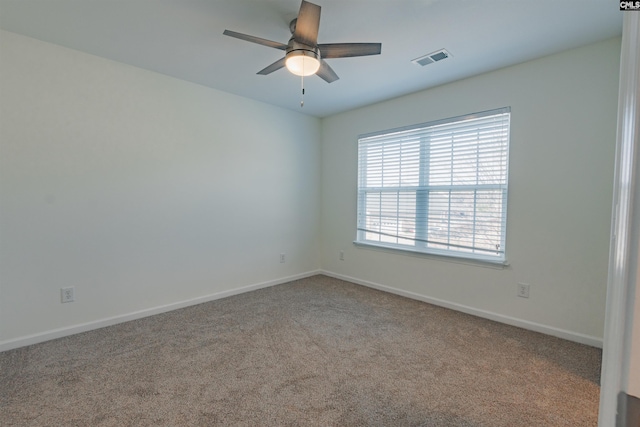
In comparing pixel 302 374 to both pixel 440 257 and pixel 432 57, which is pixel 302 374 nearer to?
pixel 440 257

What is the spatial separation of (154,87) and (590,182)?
4.02 meters

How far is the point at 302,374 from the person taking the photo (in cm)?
204

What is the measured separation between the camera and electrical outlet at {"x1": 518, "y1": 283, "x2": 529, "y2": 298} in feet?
9.02

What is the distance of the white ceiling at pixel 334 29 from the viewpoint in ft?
6.40

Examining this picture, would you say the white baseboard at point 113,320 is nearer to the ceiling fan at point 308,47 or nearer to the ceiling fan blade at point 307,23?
the ceiling fan at point 308,47

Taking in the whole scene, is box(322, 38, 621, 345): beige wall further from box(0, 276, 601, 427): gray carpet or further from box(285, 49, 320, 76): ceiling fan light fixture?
box(285, 49, 320, 76): ceiling fan light fixture

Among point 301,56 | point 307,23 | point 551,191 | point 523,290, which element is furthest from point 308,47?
point 523,290

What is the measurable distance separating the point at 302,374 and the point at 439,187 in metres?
2.38

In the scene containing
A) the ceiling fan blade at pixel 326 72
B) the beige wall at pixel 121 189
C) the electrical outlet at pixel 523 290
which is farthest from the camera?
the electrical outlet at pixel 523 290

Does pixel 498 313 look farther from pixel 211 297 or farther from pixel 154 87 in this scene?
pixel 154 87

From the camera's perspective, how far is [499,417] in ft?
5.42

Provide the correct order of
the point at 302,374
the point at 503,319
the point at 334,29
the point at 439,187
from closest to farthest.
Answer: the point at 302,374
the point at 334,29
the point at 503,319
the point at 439,187

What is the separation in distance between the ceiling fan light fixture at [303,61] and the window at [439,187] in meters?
1.80

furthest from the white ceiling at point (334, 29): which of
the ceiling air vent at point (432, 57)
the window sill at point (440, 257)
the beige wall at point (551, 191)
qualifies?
the window sill at point (440, 257)
